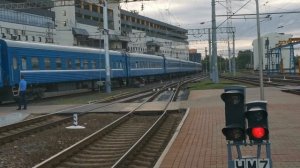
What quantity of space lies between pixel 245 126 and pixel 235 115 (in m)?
0.17

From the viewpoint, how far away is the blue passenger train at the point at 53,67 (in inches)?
1148

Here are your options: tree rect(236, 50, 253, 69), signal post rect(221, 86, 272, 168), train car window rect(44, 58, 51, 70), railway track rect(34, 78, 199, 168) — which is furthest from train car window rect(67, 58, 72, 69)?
tree rect(236, 50, 253, 69)

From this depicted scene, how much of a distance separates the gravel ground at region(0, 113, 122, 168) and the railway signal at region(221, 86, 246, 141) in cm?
590

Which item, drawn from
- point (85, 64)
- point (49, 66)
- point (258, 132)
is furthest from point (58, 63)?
point (258, 132)

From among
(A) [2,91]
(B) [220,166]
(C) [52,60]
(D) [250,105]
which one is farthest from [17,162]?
(C) [52,60]

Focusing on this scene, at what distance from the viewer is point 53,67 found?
34.4 metres

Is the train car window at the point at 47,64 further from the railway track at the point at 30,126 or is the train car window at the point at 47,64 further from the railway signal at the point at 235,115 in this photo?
the railway signal at the point at 235,115

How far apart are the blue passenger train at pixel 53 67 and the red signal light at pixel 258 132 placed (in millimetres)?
24061

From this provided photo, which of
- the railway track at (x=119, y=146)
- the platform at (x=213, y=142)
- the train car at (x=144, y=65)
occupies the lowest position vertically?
the railway track at (x=119, y=146)

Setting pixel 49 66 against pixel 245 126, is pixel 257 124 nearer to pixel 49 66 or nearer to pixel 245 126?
pixel 245 126

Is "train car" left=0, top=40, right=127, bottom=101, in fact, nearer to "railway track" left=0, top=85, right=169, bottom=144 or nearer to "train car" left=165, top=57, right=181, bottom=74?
"railway track" left=0, top=85, right=169, bottom=144

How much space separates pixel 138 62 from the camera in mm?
56844

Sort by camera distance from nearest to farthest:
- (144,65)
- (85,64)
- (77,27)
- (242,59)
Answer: (85,64) < (144,65) < (77,27) < (242,59)

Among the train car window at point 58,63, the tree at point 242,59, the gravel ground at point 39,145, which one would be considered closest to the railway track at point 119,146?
the gravel ground at point 39,145
